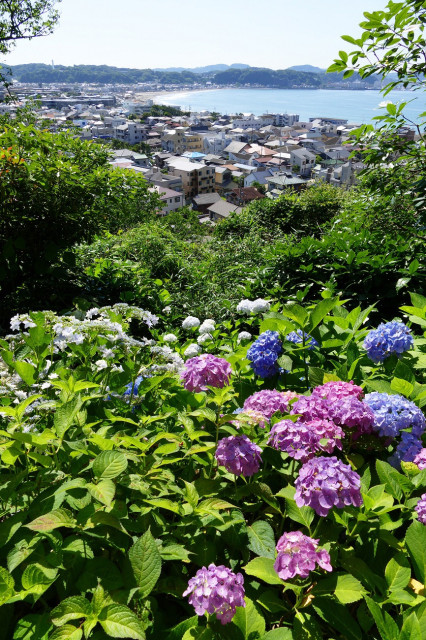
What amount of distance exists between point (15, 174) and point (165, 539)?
3451 mm

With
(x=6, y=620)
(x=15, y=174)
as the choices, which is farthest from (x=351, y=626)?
(x=15, y=174)

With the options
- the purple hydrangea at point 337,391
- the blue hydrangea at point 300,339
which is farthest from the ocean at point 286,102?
the purple hydrangea at point 337,391

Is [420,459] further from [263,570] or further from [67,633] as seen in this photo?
[67,633]

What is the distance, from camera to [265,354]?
1614 millimetres

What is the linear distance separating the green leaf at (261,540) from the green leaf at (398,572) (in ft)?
0.88

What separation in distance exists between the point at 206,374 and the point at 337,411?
442mm

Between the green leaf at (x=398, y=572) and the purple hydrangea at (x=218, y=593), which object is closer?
the purple hydrangea at (x=218, y=593)

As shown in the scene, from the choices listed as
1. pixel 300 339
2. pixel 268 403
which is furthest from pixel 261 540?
pixel 300 339

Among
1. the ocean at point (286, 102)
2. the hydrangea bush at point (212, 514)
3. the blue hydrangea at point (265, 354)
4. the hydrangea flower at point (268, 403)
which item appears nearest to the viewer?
the hydrangea bush at point (212, 514)

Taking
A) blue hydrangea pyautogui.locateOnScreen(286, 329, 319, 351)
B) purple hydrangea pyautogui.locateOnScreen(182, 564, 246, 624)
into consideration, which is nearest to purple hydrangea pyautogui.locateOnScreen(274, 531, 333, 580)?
purple hydrangea pyautogui.locateOnScreen(182, 564, 246, 624)

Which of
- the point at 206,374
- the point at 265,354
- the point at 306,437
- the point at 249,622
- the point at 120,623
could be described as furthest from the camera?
the point at 265,354

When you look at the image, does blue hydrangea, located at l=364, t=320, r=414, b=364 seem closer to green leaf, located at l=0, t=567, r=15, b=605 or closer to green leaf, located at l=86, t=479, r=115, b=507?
green leaf, located at l=86, t=479, r=115, b=507

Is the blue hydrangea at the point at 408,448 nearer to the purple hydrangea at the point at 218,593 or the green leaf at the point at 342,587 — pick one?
the green leaf at the point at 342,587

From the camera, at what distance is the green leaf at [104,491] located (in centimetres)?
90
